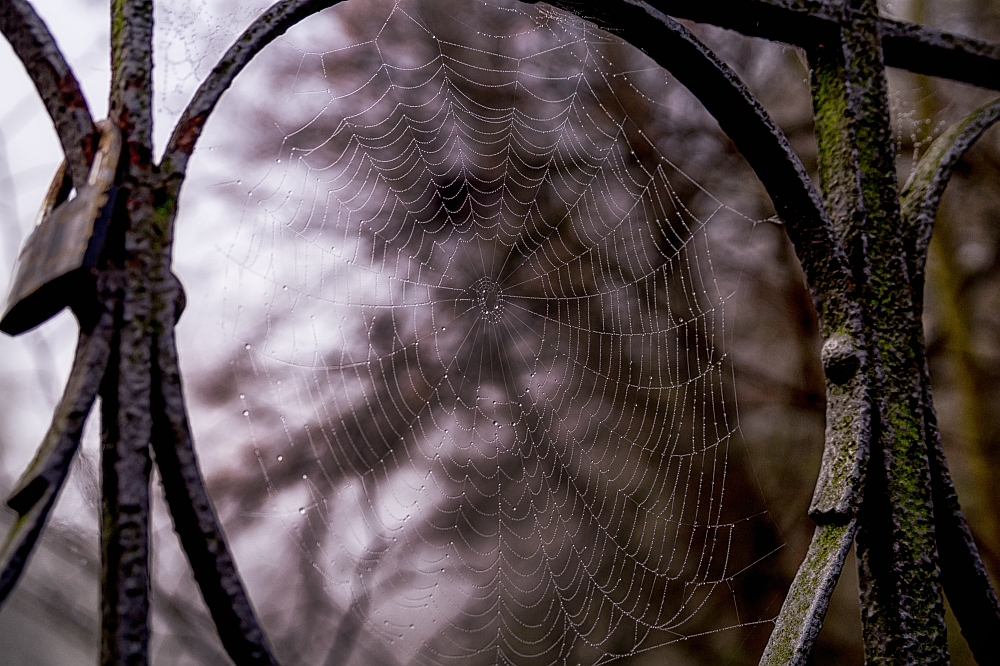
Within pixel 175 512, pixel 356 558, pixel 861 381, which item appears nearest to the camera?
pixel 175 512

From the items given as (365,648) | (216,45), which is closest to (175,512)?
(216,45)

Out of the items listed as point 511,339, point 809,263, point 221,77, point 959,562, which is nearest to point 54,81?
point 221,77

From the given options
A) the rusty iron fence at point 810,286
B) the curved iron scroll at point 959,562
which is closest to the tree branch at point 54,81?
the rusty iron fence at point 810,286

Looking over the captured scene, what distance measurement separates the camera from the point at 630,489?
4.42 feet

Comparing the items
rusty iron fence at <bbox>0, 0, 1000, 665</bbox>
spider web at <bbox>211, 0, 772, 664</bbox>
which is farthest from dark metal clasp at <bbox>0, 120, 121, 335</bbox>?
spider web at <bbox>211, 0, 772, 664</bbox>

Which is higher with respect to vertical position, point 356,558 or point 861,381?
point 861,381

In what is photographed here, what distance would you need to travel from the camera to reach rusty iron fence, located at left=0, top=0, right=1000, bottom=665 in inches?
11.8

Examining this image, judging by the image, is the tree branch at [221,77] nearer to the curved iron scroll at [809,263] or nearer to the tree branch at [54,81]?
the tree branch at [54,81]

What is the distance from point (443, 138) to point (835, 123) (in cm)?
82

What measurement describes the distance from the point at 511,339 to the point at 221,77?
45.3 inches

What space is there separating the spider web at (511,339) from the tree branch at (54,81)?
0.76 m

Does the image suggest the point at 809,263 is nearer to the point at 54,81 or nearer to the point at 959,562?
the point at 959,562

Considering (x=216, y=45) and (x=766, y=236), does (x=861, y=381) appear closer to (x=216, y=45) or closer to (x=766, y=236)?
(x=216, y=45)

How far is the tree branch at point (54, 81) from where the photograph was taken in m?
0.32
